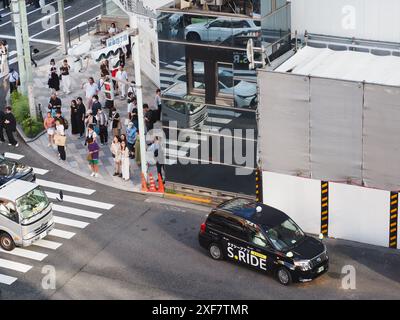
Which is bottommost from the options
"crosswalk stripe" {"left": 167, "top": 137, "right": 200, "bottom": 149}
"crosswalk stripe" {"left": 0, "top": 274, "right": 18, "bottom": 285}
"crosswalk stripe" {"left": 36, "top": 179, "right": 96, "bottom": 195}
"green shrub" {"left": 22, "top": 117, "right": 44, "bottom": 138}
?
"crosswalk stripe" {"left": 0, "top": 274, "right": 18, "bottom": 285}

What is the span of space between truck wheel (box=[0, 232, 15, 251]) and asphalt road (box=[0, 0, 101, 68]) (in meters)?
18.1

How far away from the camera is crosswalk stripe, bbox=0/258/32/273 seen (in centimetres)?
3069

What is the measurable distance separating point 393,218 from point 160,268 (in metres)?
7.71

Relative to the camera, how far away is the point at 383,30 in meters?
32.1

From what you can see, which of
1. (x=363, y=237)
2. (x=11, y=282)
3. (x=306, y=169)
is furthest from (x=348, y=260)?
(x=11, y=282)

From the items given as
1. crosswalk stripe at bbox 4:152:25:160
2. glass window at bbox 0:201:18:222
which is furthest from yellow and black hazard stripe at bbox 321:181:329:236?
crosswalk stripe at bbox 4:152:25:160

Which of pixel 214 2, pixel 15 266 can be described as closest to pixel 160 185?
pixel 15 266

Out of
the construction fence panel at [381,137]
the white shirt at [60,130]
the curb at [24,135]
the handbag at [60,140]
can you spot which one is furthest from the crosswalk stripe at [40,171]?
the construction fence panel at [381,137]

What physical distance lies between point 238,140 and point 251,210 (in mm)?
3994

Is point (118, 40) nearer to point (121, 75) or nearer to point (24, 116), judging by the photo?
point (121, 75)

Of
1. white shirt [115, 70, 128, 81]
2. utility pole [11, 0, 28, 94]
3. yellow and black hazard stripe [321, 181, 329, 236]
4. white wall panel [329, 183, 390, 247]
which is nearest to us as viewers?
white wall panel [329, 183, 390, 247]

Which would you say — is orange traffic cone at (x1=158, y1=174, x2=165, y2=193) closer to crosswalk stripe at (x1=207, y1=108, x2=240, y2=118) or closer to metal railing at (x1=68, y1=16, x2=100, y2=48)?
crosswalk stripe at (x1=207, y1=108, x2=240, y2=118)

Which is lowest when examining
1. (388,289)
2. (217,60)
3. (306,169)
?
(388,289)
